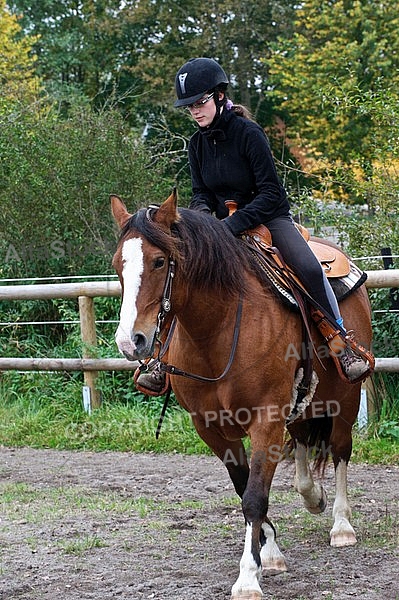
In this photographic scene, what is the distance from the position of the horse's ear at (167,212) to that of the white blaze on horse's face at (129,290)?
19cm

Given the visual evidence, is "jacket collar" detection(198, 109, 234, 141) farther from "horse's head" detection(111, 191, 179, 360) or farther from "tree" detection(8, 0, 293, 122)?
"tree" detection(8, 0, 293, 122)

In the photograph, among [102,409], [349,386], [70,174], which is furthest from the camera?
[70,174]

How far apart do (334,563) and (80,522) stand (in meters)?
1.88

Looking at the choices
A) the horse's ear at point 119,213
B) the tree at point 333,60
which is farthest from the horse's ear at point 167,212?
the tree at point 333,60

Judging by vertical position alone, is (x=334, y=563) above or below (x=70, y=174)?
below

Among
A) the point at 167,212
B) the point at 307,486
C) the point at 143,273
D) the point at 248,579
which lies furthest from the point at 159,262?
the point at 307,486

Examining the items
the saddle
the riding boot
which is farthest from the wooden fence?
the riding boot

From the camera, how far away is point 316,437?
18.9 ft

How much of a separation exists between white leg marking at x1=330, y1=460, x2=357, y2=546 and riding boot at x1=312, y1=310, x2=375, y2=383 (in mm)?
699

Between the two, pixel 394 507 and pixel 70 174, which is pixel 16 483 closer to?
pixel 394 507

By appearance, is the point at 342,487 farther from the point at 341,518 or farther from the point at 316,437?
the point at 316,437

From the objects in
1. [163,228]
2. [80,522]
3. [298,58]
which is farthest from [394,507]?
[298,58]

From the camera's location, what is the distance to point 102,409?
8.93m

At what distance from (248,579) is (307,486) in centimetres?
146
